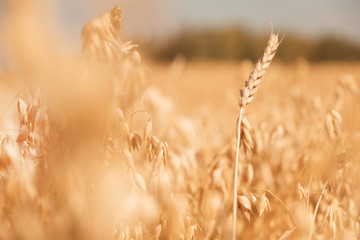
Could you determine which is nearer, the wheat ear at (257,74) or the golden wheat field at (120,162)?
the golden wheat field at (120,162)

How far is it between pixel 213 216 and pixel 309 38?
1692cm

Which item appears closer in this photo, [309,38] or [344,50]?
[344,50]

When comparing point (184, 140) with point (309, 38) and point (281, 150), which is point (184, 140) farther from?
point (309, 38)

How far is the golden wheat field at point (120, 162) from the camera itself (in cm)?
24

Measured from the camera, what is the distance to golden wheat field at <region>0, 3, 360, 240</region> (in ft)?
0.80

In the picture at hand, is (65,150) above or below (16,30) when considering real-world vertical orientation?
below

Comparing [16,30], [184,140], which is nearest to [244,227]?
[184,140]

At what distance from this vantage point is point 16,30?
8.4 inches

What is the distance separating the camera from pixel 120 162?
0.44 metres

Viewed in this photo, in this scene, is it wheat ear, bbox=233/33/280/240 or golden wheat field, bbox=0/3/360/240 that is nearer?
golden wheat field, bbox=0/3/360/240

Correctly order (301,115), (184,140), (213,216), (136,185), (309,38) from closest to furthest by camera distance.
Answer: (136,185), (213,216), (184,140), (301,115), (309,38)

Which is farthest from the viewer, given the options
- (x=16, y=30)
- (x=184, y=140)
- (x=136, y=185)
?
(x=184, y=140)

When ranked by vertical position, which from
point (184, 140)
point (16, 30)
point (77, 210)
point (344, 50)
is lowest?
point (344, 50)

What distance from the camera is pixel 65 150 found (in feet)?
0.94
